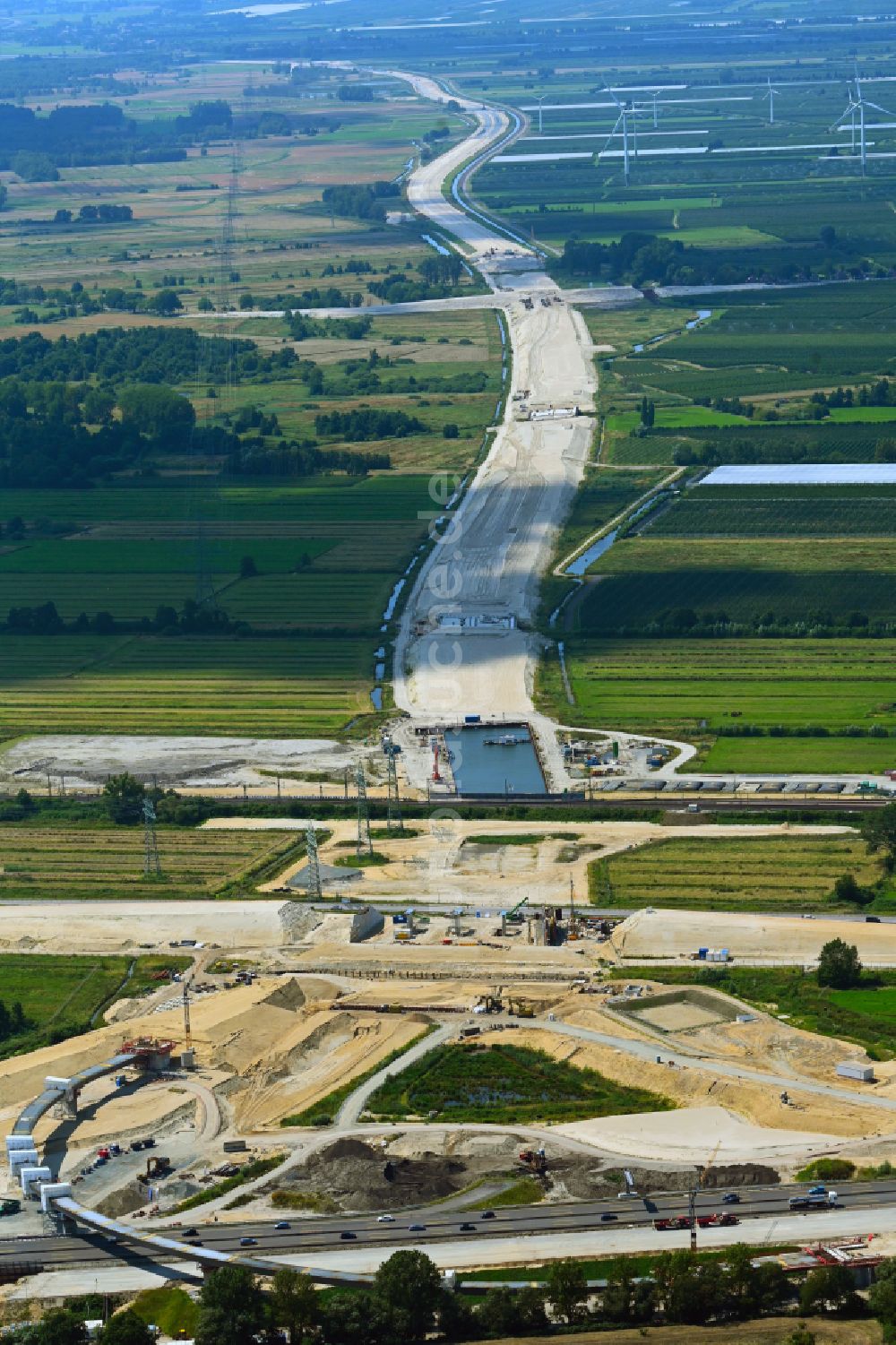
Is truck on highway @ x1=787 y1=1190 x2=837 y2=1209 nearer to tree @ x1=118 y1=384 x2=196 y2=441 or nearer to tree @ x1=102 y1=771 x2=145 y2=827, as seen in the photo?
tree @ x1=102 y1=771 x2=145 y2=827

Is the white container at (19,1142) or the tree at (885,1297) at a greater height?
the white container at (19,1142)

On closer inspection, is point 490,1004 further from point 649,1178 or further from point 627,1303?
point 627,1303

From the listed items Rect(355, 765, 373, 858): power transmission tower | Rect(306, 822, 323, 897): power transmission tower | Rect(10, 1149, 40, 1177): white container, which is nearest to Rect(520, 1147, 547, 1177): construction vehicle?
Rect(10, 1149, 40, 1177): white container

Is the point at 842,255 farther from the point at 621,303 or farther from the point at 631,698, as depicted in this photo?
the point at 631,698

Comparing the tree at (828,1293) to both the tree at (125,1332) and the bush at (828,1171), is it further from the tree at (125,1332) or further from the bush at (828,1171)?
the tree at (125,1332)

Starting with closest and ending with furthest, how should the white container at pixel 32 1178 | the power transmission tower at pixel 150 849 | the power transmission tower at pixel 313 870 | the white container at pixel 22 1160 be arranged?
the white container at pixel 32 1178
the white container at pixel 22 1160
the power transmission tower at pixel 313 870
the power transmission tower at pixel 150 849

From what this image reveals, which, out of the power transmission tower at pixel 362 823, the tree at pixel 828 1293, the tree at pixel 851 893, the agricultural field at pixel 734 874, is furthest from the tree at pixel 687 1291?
the power transmission tower at pixel 362 823
